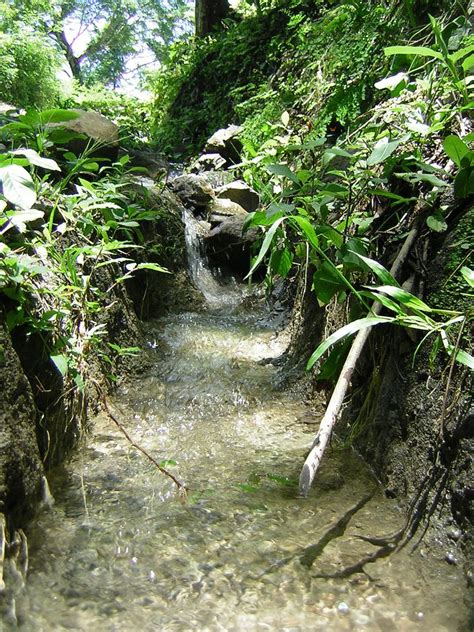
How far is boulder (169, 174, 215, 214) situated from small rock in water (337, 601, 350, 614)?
17.2 ft

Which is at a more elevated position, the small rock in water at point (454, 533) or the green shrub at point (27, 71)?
the green shrub at point (27, 71)

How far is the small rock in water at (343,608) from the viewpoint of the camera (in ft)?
4.35

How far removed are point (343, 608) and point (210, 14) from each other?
11.1m

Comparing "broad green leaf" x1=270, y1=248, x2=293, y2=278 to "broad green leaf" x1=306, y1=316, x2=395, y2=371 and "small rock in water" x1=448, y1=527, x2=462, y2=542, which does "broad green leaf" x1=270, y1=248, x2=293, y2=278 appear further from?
"small rock in water" x1=448, y1=527, x2=462, y2=542

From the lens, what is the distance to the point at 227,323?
4270 mm

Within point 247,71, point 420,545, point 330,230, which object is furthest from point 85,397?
point 247,71

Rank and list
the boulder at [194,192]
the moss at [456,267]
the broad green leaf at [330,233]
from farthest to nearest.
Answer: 1. the boulder at [194,192]
2. the broad green leaf at [330,233]
3. the moss at [456,267]

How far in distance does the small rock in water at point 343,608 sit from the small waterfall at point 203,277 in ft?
12.4

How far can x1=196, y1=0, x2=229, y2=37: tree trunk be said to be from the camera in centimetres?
977

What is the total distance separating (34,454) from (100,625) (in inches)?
26.6

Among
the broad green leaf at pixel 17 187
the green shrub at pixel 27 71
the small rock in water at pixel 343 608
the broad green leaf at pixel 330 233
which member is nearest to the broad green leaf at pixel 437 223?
the broad green leaf at pixel 330 233

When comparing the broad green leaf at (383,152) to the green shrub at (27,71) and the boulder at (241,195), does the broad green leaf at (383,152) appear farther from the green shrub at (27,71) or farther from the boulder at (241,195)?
the green shrub at (27,71)

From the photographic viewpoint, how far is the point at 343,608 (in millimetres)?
1337

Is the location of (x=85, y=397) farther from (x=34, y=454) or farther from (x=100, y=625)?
(x=100, y=625)
